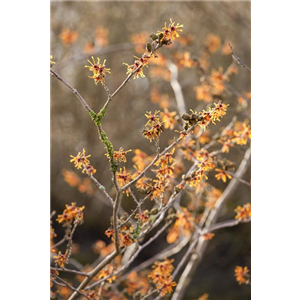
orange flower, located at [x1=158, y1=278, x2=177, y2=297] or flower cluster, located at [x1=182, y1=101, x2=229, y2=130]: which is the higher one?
flower cluster, located at [x1=182, y1=101, x2=229, y2=130]

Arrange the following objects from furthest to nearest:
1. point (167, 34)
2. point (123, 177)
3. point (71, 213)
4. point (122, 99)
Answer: point (122, 99) < point (71, 213) < point (123, 177) < point (167, 34)

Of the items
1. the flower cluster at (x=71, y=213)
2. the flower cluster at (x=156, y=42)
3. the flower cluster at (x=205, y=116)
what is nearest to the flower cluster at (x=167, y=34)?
the flower cluster at (x=156, y=42)

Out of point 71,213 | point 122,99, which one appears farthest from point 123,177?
point 122,99

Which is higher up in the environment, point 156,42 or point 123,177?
point 156,42

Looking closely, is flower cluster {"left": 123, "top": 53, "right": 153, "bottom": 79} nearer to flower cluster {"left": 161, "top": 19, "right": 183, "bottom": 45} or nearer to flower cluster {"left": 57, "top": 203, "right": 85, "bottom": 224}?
flower cluster {"left": 161, "top": 19, "right": 183, "bottom": 45}

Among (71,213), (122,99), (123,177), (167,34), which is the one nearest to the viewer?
(167,34)

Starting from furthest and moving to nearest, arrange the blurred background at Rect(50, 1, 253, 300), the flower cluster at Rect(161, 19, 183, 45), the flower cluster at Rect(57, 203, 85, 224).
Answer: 1. the blurred background at Rect(50, 1, 253, 300)
2. the flower cluster at Rect(57, 203, 85, 224)
3. the flower cluster at Rect(161, 19, 183, 45)

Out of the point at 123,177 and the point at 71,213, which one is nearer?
the point at 123,177

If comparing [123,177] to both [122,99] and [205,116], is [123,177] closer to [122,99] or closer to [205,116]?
[205,116]

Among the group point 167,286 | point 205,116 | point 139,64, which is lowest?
point 167,286

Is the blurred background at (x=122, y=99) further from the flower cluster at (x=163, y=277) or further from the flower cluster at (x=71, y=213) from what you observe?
the flower cluster at (x=71, y=213)

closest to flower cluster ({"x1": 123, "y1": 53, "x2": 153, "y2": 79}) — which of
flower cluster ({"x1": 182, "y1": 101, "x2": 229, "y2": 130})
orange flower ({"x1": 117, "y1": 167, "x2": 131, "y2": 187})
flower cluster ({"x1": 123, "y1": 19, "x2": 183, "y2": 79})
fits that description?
flower cluster ({"x1": 123, "y1": 19, "x2": 183, "y2": 79})
